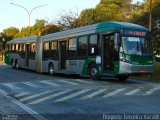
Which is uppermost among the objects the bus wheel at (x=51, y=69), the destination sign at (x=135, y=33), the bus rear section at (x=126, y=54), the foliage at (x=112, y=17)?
the foliage at (x=112, y=17)

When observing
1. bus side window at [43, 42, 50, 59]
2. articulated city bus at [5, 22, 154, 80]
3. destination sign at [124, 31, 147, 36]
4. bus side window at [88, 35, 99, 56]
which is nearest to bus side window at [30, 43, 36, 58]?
bus side window at [43, 42, 50, 59]

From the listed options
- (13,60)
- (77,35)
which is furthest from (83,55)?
(13,60)

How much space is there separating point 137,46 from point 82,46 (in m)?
4.40

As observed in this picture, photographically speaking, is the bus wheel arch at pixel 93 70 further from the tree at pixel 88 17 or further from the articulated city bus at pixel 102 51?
the tree at pixel 88 17

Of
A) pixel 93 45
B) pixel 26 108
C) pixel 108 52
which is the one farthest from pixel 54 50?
pixel 26 108

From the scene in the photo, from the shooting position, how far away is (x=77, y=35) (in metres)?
26.0

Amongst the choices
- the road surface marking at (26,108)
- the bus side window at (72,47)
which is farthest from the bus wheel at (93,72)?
the road surface marking at (26,108)

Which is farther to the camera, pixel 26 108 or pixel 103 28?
pixel 103 28

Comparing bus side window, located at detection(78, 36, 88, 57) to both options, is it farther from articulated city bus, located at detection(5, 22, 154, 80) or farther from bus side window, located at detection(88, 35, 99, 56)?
bus side window, located at detection(88, 35, 99, 56)

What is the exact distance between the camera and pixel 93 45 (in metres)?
23.7

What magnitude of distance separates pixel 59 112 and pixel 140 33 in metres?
11.3

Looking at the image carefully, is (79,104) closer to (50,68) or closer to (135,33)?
(135,33)

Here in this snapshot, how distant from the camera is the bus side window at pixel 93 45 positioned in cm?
2333

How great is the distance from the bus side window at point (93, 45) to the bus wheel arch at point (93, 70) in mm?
624
